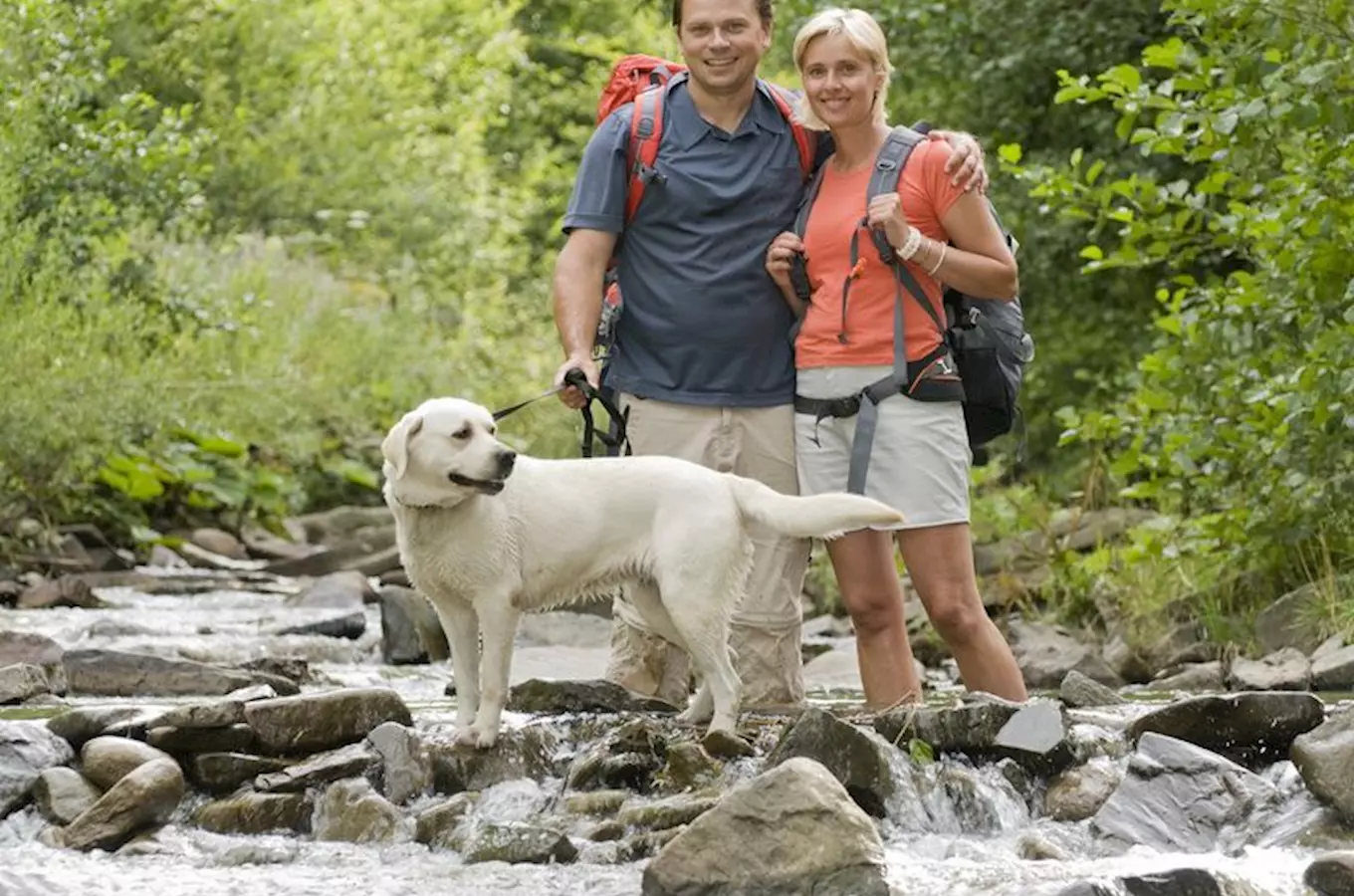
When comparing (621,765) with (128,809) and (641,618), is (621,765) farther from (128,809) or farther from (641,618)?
(128,809)

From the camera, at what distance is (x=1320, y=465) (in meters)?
9.43

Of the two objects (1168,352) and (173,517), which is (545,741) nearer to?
(1168,352)

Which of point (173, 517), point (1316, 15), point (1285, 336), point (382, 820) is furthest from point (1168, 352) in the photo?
point (173, 517)

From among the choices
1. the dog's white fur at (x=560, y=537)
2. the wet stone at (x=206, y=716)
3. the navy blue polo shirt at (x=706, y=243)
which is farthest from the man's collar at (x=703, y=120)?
the wet stone at (x=206, y=716)

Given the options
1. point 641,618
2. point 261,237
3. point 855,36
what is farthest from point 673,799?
point 261,237

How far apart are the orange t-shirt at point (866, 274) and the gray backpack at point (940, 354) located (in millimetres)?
23

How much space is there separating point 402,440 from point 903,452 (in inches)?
56.3

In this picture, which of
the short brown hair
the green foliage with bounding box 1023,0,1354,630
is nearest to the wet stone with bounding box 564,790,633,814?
the short brown hair

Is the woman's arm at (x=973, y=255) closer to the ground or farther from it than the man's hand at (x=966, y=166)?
closer to the ground

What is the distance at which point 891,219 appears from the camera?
605 centimetres

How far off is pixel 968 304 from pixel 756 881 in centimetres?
197

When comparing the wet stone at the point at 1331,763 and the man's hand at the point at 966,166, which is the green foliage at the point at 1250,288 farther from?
the wet stone at the point at 1331,763

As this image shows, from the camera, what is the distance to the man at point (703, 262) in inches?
261

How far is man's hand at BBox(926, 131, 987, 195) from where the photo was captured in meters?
6.18
